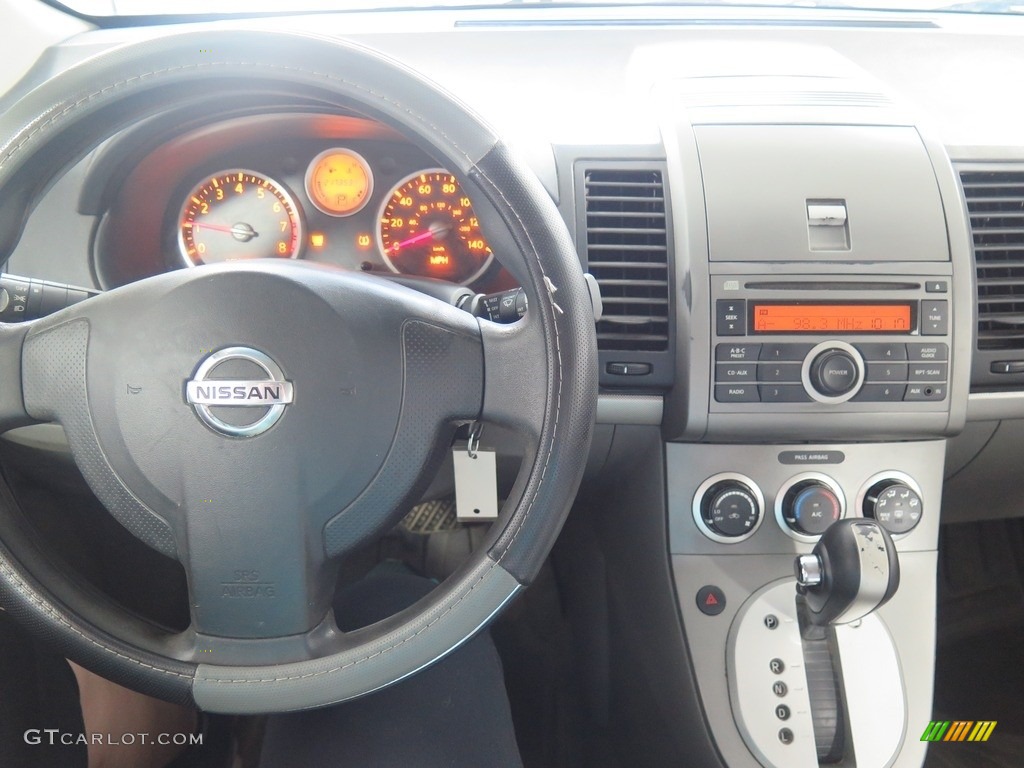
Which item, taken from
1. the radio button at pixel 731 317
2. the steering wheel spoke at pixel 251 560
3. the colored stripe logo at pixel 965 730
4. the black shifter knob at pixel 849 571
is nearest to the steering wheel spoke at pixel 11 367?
the steering wheel spoke at pixel 251 560

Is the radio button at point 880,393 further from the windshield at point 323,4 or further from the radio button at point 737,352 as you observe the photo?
the windshield at point 323,4

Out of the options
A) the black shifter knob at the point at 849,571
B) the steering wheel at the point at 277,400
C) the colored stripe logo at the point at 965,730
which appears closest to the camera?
the steering wheel at the point at 277,400

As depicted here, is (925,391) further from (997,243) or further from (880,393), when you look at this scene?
(997,243)

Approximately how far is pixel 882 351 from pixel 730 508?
28 centimetres

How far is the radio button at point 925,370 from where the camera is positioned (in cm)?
111

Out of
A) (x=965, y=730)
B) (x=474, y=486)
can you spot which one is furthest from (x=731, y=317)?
(x=965, y=730)

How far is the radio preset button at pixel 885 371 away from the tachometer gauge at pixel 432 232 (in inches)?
21.0

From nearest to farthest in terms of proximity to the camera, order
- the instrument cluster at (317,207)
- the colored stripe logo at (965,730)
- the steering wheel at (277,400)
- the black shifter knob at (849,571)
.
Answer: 1. the steering wheel at (277,400)
2. the black shifter knob at (849,571)
3. the instrument cluster at (317,207)
4. the colored stripe logo at (965,730)

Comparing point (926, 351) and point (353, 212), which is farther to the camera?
point (353, 212)

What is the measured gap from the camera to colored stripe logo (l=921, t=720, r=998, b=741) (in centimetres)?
149

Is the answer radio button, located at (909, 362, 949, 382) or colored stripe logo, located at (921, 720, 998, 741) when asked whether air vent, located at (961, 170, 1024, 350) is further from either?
colored stripe logo, located at (921, 720, 998, 741)

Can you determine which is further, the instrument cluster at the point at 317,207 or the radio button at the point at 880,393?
the instrument cluster at the point at 317,207

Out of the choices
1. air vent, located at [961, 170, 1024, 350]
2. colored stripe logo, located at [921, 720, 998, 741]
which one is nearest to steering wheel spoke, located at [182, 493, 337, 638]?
air vent, located at [961, 170, 1024, 350]

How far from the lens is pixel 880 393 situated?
1.11 meters
